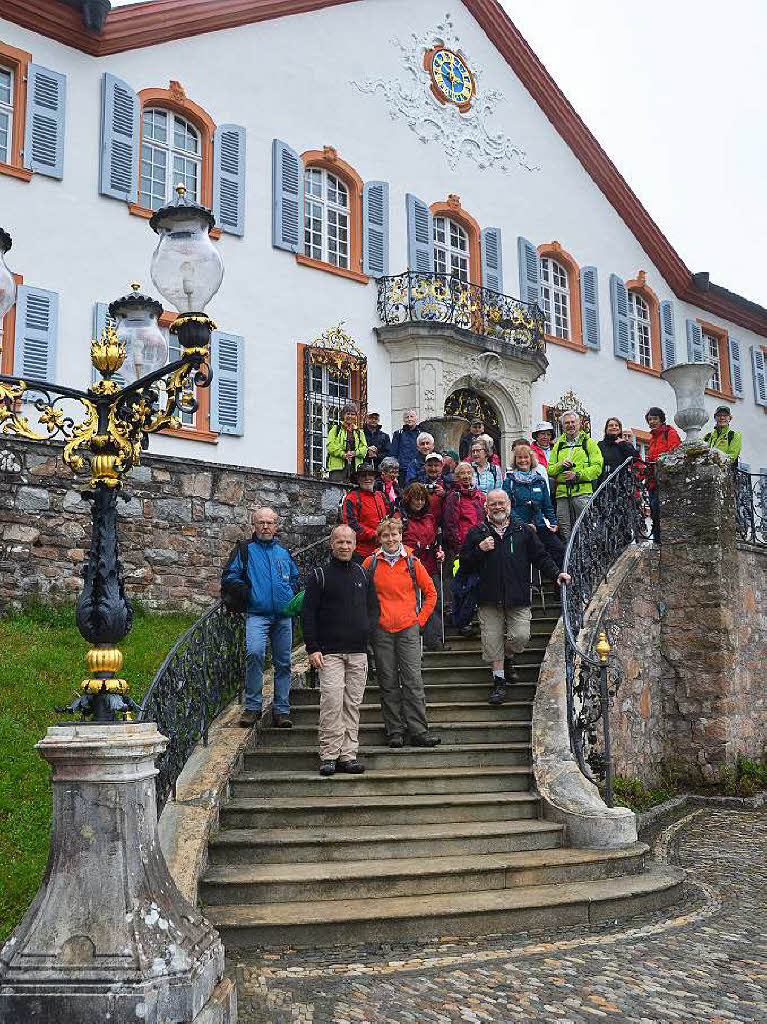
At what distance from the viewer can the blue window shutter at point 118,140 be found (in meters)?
13.2

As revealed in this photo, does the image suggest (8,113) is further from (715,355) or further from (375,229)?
(715,355)

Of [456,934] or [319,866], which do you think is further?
[319,866]

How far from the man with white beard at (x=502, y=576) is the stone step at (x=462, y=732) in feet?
1.19

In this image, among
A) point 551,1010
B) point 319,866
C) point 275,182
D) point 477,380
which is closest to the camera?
point 551,1010

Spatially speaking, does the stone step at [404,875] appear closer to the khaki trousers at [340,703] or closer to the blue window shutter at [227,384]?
the khaki trousers at [340,703]

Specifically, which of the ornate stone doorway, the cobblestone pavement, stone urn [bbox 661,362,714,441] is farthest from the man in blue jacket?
the ornate stone doorway

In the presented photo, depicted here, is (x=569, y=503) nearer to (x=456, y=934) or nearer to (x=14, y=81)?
(x=456, y=934)

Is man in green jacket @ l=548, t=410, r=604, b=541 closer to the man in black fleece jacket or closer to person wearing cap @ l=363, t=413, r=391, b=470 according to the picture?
person wearing cap @ l=363, t=413, r=391, b=470

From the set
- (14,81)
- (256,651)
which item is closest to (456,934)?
(256,651)

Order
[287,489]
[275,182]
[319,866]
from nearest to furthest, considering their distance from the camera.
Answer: [319,866]
[287,489]
[275,182]

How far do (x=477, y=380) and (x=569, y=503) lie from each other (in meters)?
5.63

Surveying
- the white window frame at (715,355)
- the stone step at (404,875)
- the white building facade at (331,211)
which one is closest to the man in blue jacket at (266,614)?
the stone step at (404,875)

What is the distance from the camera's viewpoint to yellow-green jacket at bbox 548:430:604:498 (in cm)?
1115

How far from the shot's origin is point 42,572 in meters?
10.1
